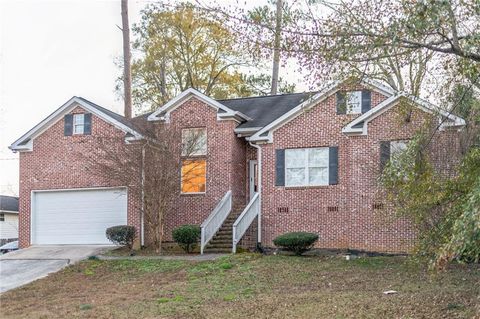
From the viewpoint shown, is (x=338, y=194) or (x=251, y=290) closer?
(x=251, y=290)

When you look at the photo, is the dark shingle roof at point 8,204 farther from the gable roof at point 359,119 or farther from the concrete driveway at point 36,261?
the gable roof at point 359,119

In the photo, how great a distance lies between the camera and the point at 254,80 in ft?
113

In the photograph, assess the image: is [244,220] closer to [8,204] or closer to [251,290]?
[251,290]

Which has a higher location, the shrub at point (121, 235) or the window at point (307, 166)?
the window at point (307, 166)

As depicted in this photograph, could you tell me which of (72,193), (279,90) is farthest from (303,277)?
(279,90)

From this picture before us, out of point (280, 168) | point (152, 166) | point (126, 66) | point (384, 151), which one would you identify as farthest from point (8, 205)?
point (384, 151)

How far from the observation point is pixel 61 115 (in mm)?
22297

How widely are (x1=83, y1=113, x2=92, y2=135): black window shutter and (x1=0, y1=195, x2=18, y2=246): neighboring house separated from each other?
17.1 m

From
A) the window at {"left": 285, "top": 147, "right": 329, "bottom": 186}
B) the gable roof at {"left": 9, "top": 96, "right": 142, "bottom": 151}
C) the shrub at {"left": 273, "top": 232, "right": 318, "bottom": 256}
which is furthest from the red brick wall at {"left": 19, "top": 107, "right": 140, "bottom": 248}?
the shrub at {"left": 273, "top": 232, "right": 318, "bottom": 256}

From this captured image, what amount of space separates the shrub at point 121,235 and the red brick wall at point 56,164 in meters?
1.90

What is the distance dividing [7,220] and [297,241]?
25714 millimetres

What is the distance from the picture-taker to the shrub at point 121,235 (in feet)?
66.0

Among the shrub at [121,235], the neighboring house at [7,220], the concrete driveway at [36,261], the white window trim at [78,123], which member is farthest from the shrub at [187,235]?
the neighboring house at [7,220]

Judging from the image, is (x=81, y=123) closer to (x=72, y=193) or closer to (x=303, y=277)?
(x=72, y=193)
